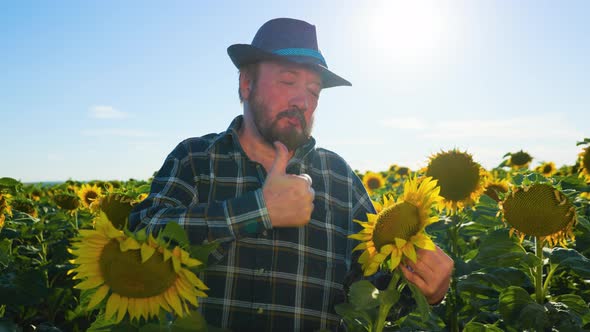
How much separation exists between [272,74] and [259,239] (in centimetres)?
87

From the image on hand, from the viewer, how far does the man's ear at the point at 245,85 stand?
2.95 m

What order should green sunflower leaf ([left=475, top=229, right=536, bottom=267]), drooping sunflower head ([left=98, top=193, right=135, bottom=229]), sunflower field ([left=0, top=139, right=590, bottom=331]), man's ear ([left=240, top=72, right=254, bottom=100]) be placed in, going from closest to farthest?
sunflower field ([left=0, top=139, right=590, bottom=331]) → green sunflower leaf ([left=475, top=229, right=536, bottom=267]) → man's ear ([left=240, top=72, right=254, bottom=100]) → drooping sunflower head ([left=98, top=193, right=135, bottom=229])

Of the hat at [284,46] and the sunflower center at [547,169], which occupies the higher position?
the sunflower center at [547,169]

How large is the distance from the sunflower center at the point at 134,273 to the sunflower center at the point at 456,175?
117 inches

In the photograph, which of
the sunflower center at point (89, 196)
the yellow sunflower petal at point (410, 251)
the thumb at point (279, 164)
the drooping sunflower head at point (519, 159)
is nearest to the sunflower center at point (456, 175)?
the thumb at point (279, 164)

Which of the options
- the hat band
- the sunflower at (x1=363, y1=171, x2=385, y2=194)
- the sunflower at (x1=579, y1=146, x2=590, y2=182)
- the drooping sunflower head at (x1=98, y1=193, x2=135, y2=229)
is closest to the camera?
the hat band

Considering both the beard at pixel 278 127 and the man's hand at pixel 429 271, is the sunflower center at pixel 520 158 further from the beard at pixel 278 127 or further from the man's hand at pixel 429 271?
the man's hand at pixel 429 271

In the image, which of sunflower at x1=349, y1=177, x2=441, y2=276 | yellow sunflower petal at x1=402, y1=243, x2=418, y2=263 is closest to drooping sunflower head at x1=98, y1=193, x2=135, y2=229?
sunflower at x1=349, y1=177, x2=441, y2=276

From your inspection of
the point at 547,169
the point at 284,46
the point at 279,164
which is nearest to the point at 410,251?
the point at 279,164

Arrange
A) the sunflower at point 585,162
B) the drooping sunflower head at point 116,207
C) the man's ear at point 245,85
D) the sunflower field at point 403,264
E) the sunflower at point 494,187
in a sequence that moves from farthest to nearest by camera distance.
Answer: the sunflower at point 585,162 → the sunflower at point 494,187 → the drooping sunflower head at point 116,207 → the man's ear at point 245,85 → the sunflower field at point 403,264

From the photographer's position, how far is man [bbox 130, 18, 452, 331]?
2506 millimetres

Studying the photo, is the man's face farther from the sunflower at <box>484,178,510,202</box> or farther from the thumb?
the sunflower at <box>484,178,510,202</box>

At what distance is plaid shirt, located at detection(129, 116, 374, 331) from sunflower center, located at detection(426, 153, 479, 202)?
1.58m

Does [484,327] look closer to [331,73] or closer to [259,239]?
[259,239]
